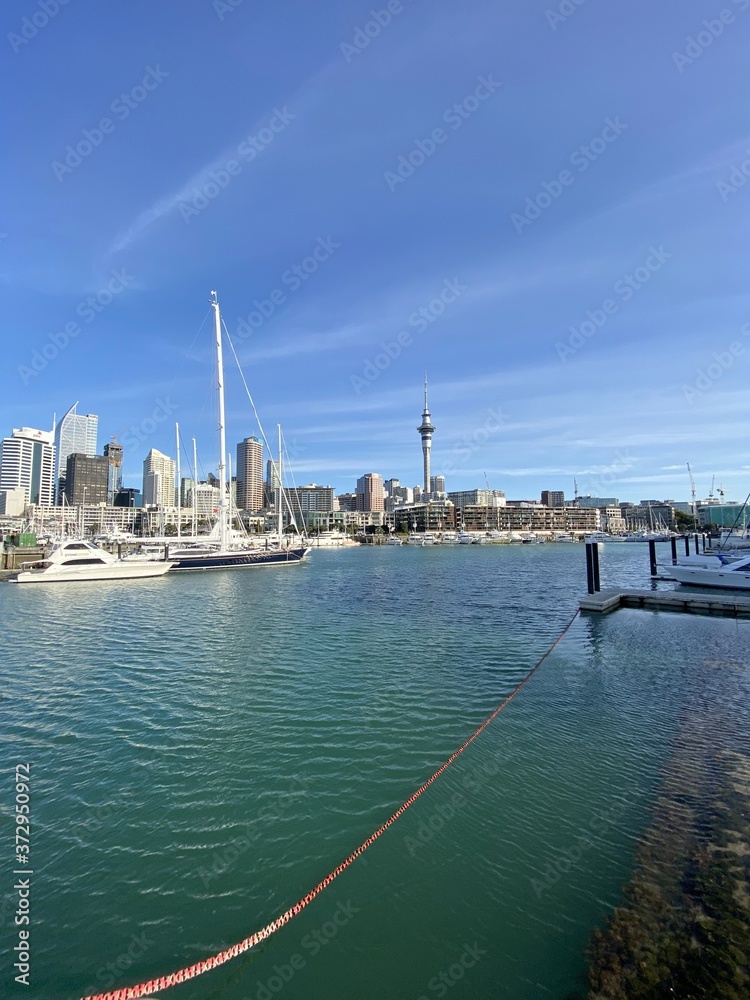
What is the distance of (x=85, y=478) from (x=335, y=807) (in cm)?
21197

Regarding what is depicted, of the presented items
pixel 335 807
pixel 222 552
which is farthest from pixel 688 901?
pixel 222 552

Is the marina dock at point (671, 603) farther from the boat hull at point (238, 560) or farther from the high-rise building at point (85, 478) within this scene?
the high-rise building at point (85, 478)

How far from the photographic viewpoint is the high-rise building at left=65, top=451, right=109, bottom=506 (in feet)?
602

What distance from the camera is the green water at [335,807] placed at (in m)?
4.82

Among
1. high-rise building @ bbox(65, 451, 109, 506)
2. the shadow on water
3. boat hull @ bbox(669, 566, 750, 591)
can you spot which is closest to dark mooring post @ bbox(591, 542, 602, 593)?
boat hull @ bbox(669, 566, 750, 591)

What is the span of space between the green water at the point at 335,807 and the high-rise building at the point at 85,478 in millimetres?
195519

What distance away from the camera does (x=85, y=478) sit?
608 ft

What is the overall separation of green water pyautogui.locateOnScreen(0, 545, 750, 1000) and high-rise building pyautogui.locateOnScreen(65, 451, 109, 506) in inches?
7698

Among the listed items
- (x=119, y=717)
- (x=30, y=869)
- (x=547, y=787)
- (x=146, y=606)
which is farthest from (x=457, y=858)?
(x=146, y=606)

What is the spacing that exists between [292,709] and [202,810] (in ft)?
14.0

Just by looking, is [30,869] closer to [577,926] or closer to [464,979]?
[464,979]

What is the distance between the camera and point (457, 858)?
248 inches

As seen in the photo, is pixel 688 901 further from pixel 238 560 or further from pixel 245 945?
pixel 238 560

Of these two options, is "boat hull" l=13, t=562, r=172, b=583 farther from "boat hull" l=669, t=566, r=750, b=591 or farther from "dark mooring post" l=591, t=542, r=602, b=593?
"boat hull" l=669, t=566, r=750, b=591
